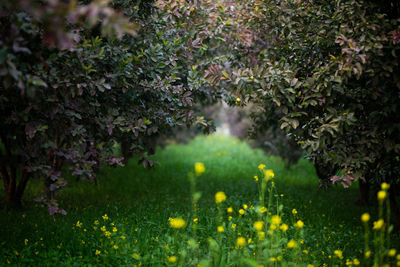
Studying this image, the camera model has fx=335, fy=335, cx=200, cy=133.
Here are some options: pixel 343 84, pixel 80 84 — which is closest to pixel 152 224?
pixel 80 84

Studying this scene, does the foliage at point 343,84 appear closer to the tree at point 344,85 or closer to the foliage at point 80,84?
the tree at point 344,85

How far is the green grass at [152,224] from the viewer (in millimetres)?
3727

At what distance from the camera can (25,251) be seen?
3.80 metres

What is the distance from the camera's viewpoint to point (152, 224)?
4828mm

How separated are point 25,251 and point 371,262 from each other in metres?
4.00

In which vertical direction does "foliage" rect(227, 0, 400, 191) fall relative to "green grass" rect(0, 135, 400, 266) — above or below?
above

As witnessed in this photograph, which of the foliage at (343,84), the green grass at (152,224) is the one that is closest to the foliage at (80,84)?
the green grass at (152,224)

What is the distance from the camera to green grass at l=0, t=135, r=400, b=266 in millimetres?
3727

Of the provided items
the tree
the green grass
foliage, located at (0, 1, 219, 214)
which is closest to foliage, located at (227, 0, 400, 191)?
the tree

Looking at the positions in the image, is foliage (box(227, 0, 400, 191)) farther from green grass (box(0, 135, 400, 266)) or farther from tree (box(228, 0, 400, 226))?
green grass (box(0, 135, 400, 266))

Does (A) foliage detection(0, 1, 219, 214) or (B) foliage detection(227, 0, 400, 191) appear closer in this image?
(A) foliage detection(0, 1, 219, 214)

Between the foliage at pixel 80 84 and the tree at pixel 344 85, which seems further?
the tree at pixel 344 85

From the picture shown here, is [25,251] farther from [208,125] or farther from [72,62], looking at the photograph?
[208,125]

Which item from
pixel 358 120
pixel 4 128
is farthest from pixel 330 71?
pixel 4 128
